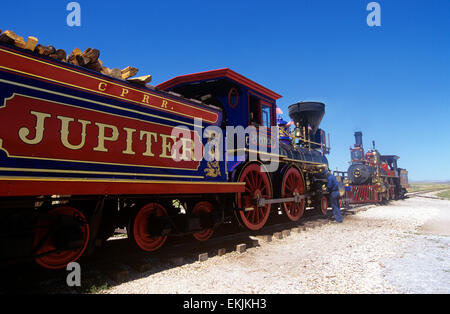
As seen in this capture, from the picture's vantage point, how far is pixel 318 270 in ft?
14.0

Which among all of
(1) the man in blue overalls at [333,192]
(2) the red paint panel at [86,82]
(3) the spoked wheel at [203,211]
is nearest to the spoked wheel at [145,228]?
(3) the spoked wheel at [203,211]

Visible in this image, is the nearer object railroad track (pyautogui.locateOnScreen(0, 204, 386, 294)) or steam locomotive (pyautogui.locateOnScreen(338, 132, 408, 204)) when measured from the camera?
railroad track (pyautogui.locateOnScreen(0, 204, 386, 294))

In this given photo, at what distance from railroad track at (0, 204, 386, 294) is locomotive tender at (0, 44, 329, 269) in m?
0.22

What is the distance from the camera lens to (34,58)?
3.07 m

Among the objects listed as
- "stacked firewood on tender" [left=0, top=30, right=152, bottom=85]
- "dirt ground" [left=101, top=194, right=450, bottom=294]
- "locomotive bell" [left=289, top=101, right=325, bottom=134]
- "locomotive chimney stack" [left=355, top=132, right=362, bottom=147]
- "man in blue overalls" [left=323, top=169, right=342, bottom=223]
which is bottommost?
"dirt ground" [left=101, top=194, right=450, bottom=294]

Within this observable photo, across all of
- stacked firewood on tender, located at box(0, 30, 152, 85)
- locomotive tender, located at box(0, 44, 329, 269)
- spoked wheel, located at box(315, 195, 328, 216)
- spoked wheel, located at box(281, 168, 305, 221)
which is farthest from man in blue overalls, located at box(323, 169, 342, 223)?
stacked firewood on tender, located at box(0, 30, 152, 85)

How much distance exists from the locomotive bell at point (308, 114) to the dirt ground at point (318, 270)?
5976 mm

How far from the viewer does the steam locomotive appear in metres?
18.4

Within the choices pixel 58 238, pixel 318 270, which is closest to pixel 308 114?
pixel 318 270

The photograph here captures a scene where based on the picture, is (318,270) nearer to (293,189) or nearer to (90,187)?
(90,187)

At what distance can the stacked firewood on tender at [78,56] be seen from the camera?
2955mm

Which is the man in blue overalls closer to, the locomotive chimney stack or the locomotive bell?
the locomotive bell

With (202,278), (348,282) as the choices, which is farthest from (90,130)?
(348,282)

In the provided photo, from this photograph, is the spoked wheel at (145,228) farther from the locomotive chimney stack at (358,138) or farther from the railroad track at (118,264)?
the locomotive chimney stack at (358,138)
